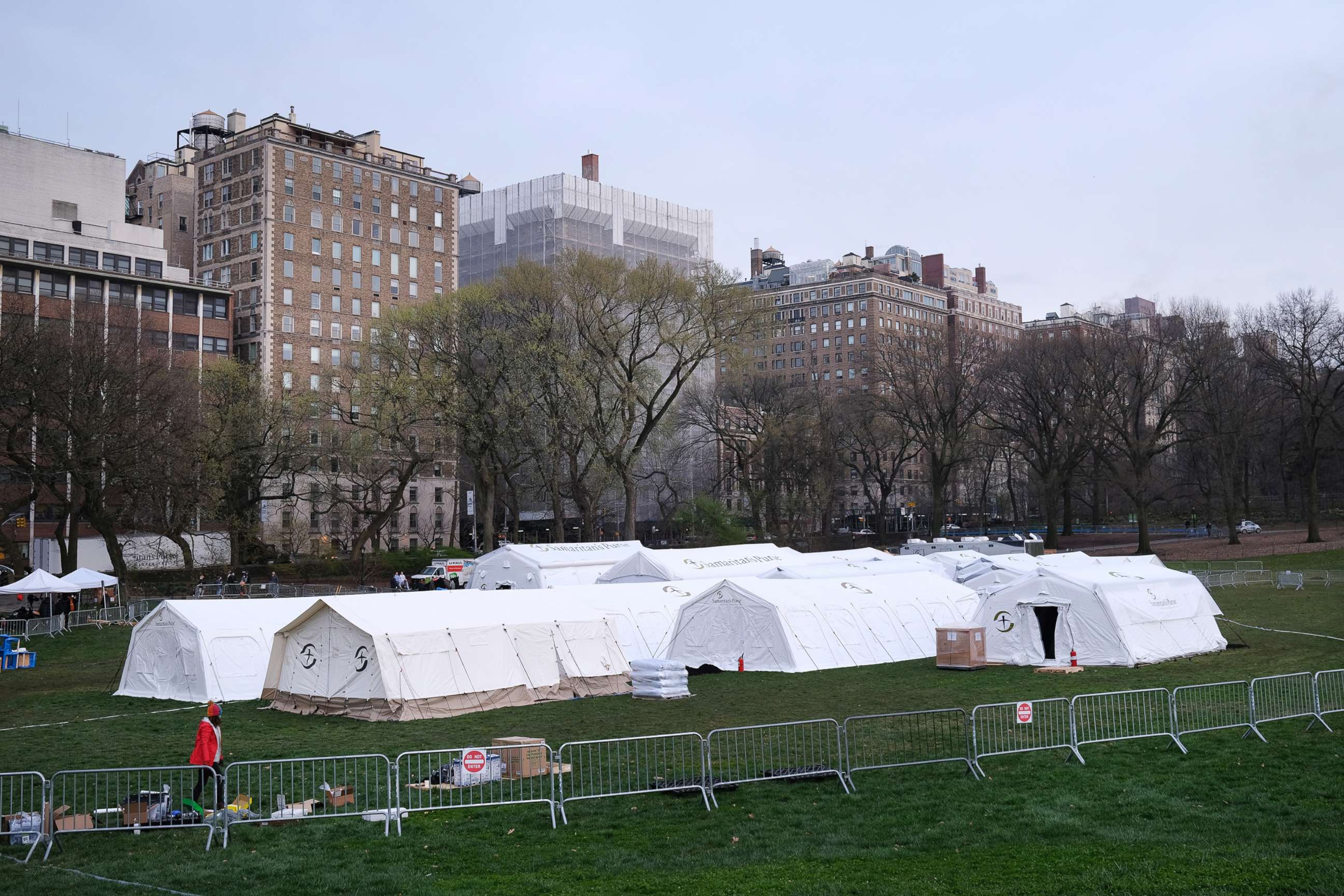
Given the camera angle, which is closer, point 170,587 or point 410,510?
point 170,587

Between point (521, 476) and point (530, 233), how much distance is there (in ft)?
120

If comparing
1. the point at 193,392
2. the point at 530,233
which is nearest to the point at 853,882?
the point at 193,392

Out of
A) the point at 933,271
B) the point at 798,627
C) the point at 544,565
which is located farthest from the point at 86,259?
the point at 933,271

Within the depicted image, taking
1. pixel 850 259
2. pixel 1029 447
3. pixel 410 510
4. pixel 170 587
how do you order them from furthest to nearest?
pixel 850 259 → pixel 410 510 → pixel 1029 447 → pixel 170 587

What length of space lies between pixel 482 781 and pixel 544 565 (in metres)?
30.2

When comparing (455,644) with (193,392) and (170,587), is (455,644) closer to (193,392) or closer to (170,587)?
(170,587)

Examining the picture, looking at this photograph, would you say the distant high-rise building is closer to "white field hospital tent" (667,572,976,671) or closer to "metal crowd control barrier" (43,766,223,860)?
"white field hospital tent" (667,572,976,671)

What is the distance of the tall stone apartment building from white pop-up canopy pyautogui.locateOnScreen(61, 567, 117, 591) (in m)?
35.5

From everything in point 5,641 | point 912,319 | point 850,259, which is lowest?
point 5,641

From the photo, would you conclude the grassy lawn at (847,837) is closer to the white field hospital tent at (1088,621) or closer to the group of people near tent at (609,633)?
the group of people near tent at (609,633)

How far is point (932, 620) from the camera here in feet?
104

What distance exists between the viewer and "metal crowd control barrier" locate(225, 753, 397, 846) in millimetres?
13121

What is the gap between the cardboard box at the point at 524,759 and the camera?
15.1 meters

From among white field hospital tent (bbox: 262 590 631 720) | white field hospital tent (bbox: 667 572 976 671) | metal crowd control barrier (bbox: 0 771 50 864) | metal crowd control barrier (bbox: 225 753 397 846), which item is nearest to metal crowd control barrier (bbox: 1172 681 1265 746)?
white field hospital tent (bbox: 667 572 976 671)
